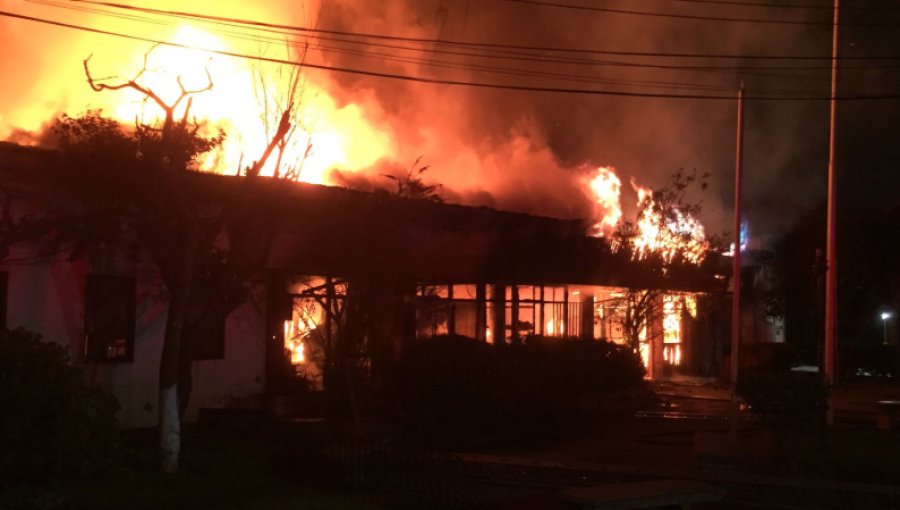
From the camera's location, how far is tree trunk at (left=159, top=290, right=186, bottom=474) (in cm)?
976

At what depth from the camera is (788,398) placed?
12.7 metres

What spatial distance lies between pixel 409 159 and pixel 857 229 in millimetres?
14667

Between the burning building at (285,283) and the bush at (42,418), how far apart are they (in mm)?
2974

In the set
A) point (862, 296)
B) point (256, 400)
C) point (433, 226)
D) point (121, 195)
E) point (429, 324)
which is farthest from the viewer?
point (862, 296)

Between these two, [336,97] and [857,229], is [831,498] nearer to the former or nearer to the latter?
[336,97]

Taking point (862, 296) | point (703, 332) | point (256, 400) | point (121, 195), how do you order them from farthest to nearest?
1. point (862, 296)
2. point (703, 332)
3. point (256, 400)
4. point (121, 195)

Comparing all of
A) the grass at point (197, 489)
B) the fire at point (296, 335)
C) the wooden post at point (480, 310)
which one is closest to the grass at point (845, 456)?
the grass at point (197, 489)

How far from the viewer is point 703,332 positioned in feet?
97.6

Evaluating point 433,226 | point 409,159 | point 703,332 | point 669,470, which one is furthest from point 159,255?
point 703,332

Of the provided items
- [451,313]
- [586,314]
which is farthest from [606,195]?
[451,313]

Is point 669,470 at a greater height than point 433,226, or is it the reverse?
point 433,226

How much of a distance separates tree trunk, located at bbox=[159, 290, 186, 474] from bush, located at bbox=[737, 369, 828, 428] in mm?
7698

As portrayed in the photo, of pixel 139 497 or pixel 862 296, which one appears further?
pixel 862 296

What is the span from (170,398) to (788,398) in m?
7.98
